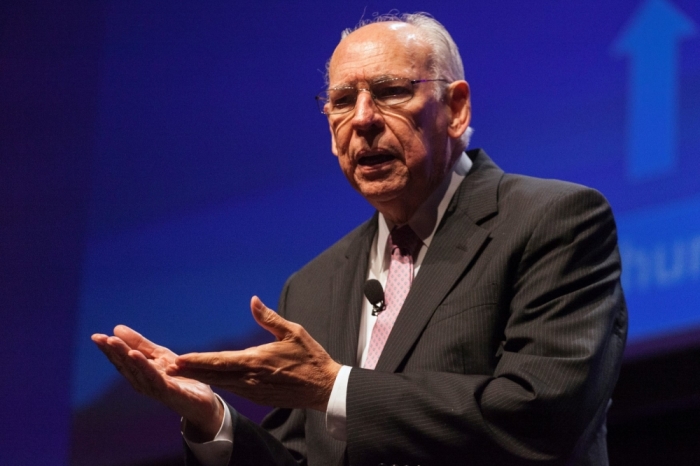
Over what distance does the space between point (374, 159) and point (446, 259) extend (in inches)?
14.4

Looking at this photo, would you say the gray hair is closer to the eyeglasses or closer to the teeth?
the eyeglasses

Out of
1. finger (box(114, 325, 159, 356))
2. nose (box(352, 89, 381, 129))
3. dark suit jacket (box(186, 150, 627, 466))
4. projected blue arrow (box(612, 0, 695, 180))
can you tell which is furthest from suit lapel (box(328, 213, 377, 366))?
projected blue arrow (box(612, 0, 695, 180))

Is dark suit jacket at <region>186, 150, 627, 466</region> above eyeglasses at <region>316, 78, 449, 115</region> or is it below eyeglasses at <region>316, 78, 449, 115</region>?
below

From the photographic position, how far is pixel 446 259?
7.43ft

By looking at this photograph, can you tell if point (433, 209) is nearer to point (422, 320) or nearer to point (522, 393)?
point (422, 320)

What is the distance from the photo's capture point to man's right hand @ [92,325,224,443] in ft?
6.17

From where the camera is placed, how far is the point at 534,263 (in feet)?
6.95

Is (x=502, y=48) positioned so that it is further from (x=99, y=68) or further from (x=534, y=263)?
(x=99, y=68)

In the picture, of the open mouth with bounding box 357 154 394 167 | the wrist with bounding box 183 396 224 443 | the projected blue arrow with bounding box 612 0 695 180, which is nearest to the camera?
the wrist with bounding box 183 396 224 443

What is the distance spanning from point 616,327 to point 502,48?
1.45 m

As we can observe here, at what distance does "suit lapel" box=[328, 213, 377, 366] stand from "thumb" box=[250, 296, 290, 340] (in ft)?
1.74

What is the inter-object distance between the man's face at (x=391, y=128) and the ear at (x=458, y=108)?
0.12 feet

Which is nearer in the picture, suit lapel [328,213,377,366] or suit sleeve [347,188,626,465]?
suit sleeve [347,188,626,465]

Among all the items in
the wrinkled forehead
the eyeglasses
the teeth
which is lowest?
the teeth
